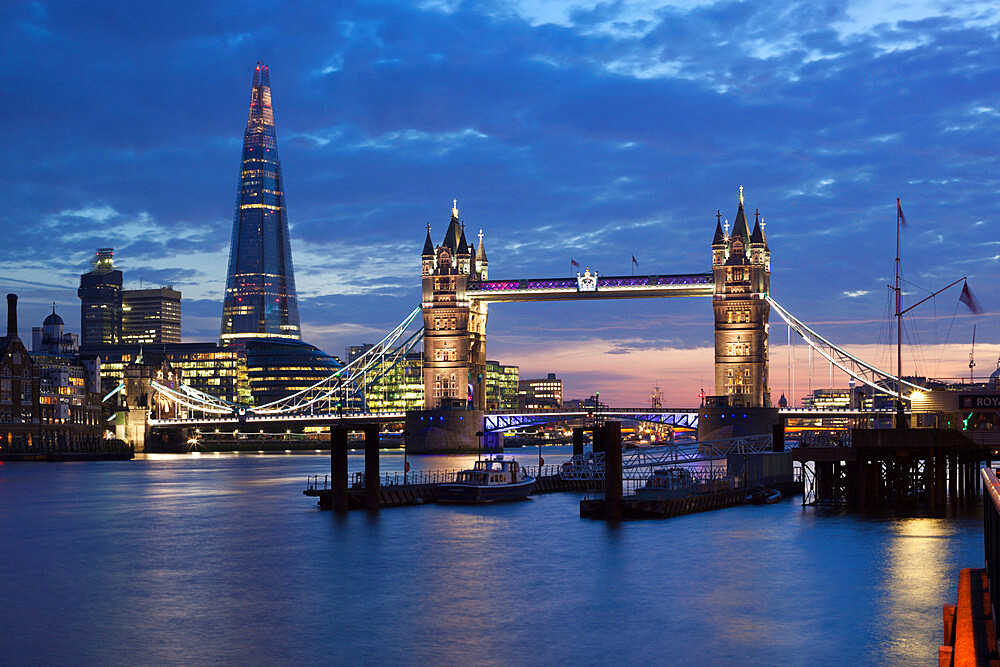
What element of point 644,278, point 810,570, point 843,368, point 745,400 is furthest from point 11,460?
point 810,570

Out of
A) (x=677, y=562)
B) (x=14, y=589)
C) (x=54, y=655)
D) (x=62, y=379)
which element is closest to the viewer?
(x=54, y=655)

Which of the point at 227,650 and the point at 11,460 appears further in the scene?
the point at 11,460

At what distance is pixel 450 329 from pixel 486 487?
91.6 metres

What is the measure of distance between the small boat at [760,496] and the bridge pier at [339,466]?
81.0 ft

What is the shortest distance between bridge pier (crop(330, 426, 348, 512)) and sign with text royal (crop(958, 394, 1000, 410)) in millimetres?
42547

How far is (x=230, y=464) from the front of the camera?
14975 cm

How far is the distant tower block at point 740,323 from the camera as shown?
15500cm

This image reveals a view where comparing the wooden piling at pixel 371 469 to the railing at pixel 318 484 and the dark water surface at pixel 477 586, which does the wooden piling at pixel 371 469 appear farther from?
the railing at pixel 318 484

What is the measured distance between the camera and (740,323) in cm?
15600

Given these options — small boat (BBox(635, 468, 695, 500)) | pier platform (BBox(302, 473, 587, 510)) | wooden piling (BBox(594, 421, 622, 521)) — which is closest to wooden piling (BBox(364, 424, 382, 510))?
pier platform (BBox(302, 473, 587, 510))

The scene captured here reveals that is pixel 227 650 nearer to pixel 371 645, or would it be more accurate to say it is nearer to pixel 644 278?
pixel 371 645

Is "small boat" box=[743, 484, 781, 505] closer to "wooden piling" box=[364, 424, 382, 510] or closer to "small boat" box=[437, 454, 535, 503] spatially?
"small boat" box=[437, 454, 535, 503]

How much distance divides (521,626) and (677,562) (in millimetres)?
13955

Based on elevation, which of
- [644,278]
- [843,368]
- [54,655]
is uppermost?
[644,278]
